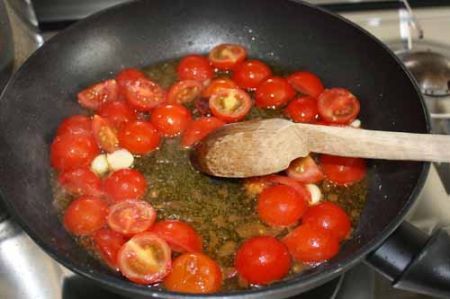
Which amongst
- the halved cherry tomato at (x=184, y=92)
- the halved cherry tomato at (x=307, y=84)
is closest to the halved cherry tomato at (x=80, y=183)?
the halved cherry tomato at (x=184, y=92)

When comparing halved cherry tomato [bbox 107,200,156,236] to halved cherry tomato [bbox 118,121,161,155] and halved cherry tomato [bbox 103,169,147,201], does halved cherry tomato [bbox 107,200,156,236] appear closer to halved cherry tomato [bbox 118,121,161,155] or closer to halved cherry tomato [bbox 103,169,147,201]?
halved cherry tomato [bbox 103,169,147,201]

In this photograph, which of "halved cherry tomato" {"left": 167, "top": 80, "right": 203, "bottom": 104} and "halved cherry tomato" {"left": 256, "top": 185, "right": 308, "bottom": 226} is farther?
"halved cherry tomato" {"left": 167, "top": 80, "right": 203, "bottom": 104}

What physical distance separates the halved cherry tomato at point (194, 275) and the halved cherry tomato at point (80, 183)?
0.27 meters

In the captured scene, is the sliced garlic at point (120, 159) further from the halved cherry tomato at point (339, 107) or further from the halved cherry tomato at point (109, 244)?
the halved cherry tomato at point (339, 107)

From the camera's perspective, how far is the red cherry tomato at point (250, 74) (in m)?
1.39

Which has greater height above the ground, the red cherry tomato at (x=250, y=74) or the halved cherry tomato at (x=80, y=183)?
the red cherry tomato at (x=250, y=74)

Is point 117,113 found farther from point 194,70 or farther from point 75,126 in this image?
point 194,70

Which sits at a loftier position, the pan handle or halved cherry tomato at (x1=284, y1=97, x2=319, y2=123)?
halved cherry tomato at (x1=284, y1=97, x2=319, y2=123)

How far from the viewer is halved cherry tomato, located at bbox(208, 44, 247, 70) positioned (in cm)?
143

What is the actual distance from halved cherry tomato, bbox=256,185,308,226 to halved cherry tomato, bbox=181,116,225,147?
0.71 ft

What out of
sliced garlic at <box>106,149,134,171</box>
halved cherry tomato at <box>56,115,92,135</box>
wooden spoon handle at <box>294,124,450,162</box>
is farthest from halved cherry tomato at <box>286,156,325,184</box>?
halved cherry tomato at <box>56,115,92,135</box>

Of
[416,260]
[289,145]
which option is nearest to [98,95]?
[289,145]

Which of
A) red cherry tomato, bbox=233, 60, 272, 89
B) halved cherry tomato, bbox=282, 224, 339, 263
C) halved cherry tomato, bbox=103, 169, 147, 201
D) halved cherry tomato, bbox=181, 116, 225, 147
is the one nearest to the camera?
halved cherry tomato, bbox=282, 224, 339, 263

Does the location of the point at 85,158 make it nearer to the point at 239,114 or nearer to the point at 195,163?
the point at 195,163
